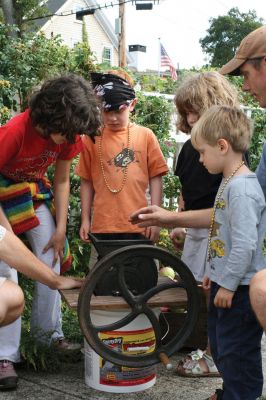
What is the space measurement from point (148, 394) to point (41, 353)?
2.19ft

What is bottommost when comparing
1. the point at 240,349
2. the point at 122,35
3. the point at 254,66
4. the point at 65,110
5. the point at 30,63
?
the point at 240,349

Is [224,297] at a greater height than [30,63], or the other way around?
[30,63]

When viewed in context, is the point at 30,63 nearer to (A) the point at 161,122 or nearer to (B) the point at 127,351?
(A) the point at 161,122

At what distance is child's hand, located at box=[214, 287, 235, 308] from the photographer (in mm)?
2547

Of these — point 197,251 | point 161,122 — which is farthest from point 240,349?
point 161,122

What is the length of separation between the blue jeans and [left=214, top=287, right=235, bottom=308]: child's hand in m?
0.05

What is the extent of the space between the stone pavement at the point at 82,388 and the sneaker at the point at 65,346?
0.13m

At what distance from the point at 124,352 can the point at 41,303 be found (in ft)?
2.49

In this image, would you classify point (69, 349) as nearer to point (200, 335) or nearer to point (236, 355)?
point (200, 335)

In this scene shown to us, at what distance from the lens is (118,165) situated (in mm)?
3627

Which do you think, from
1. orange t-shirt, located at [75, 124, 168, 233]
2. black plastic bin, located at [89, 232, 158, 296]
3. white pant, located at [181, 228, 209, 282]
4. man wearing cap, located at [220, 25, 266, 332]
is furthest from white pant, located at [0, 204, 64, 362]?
man wearing cap, located at [220, 25, 266, 332]

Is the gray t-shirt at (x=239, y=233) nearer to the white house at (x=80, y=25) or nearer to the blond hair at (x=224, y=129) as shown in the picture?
the blond hair at (x=224, y=129)

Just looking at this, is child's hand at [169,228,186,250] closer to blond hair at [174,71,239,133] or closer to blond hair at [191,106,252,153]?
blond hair at [174,71,239,133]

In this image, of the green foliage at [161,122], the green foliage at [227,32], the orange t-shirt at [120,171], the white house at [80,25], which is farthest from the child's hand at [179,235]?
the green foliage at [227,32]
